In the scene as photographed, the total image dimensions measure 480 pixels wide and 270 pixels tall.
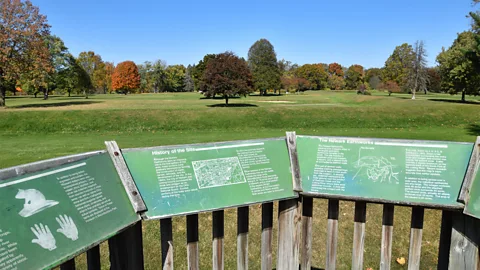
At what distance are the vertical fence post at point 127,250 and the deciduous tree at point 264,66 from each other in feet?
196

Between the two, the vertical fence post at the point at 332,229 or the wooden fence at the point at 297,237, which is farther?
the vertical fence post at the point at 332,229

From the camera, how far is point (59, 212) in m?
2.11

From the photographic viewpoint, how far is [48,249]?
1987 millimetres

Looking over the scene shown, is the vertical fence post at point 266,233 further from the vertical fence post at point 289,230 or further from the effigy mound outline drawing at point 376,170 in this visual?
the effigy mound outline drawing at point 376,170

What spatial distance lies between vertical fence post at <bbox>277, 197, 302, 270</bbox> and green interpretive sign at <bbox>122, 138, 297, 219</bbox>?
0.25 meters

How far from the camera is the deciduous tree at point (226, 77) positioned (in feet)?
115

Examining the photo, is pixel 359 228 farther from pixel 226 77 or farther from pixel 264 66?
pixel 264 66

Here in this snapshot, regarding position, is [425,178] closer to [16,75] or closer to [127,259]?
[127,259]

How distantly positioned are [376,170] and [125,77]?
9286 cm

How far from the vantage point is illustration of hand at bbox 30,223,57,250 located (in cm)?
196

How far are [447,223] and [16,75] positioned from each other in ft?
109

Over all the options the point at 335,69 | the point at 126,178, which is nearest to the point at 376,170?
the point at 126,178

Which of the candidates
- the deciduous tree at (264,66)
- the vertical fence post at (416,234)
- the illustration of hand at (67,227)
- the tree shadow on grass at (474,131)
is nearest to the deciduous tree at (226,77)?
the tree shadow on grass at (474,131)

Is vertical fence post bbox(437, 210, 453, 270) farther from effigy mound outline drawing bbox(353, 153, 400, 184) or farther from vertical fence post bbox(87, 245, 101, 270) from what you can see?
vertical fence post bbox(87, 245, 101, 270)
